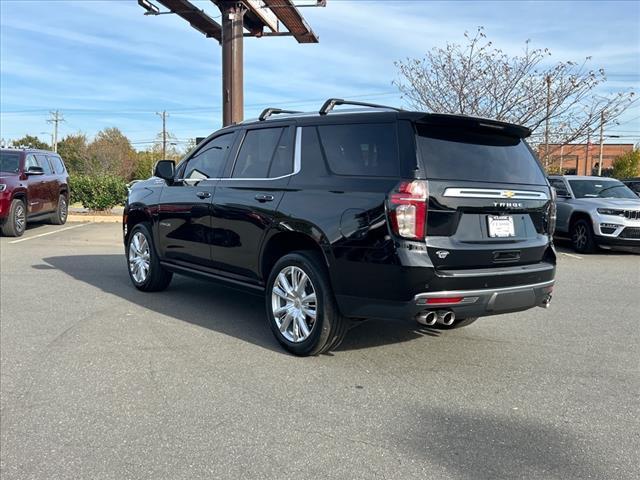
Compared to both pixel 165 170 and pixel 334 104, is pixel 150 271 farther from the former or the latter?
pixel 334 104

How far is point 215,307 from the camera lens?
645 cm

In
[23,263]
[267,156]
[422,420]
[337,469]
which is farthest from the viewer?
[23,263]

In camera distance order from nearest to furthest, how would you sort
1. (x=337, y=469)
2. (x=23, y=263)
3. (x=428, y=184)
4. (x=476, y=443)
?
(x=337, y=469) < (x=476, y=443) < (x=428, y=184) < (x=23, y=263)

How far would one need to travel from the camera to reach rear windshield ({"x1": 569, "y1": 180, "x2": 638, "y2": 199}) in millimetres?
12750

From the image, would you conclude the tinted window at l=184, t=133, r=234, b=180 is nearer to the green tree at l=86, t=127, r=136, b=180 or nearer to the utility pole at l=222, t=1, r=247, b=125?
the utility pole at l=222, t=1, r=247, b=125

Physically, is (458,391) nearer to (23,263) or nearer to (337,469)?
(337,469)

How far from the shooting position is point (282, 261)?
15.7 ft

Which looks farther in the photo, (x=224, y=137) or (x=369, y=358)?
(x=224, y=137)

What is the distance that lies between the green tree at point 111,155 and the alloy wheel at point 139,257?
46.7 metres

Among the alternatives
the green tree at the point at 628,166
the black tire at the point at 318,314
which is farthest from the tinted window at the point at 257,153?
the green tree at the point at 628,166

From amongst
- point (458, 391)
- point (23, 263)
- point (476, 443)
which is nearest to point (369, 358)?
point (458, 391)

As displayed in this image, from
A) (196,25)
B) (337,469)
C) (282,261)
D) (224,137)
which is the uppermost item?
(196,25)

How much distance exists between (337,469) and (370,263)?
1.51 meters

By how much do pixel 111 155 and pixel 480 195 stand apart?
55.0 m
